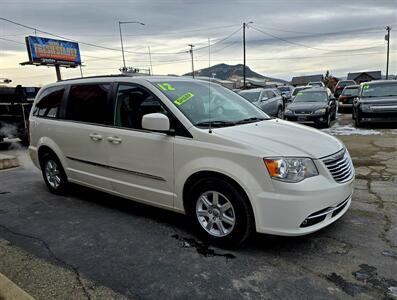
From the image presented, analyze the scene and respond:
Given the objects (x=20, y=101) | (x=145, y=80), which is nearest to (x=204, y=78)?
(x=145, y=80)

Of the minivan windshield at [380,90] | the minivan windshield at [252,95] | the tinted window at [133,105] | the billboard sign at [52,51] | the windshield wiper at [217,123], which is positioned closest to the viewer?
the windshield wiper at [217,123]

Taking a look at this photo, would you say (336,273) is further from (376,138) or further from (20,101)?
(20,101)

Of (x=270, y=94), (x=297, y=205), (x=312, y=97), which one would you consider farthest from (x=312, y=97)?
(x=297, y=205)

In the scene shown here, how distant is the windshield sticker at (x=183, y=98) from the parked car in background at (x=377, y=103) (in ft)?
29.0

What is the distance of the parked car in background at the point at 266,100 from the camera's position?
13773 mm

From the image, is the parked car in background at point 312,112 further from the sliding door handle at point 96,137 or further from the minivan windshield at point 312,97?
the sliding door handle at point 96,137

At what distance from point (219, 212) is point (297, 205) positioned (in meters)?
0.79

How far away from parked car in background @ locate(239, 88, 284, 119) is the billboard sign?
22.4 metres

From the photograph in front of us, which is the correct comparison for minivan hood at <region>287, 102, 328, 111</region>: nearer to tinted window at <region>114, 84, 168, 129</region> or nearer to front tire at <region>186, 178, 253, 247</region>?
tinted window at <region>114, 84, 168, 129</region>

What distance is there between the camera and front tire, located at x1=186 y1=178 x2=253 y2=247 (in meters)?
3.27

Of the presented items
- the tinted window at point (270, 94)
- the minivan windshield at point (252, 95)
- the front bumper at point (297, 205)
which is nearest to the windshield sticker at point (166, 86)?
the front bumper at point (297, 205)

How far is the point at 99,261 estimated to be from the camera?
10.9ft

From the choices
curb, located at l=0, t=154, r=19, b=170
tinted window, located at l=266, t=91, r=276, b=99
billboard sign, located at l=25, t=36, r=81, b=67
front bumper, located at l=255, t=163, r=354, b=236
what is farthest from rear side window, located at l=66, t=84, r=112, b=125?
billboard sign, located at l=25, t=36, r=81, b=67

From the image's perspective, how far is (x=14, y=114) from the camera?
11.1 m
